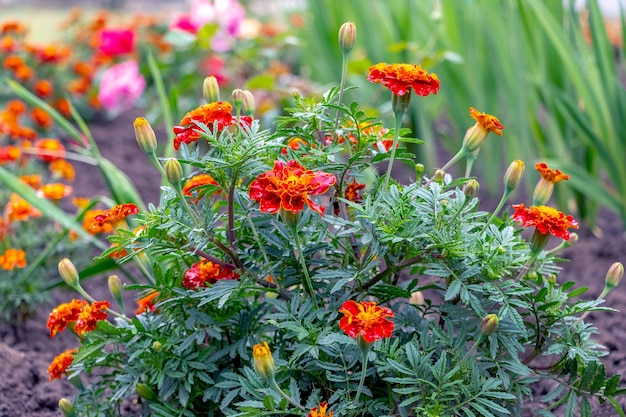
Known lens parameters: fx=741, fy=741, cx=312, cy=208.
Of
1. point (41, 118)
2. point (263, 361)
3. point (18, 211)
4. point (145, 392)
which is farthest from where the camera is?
point (41, 118)

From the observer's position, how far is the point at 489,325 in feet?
2.82

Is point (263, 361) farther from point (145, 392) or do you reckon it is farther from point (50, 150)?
point (50, 150)

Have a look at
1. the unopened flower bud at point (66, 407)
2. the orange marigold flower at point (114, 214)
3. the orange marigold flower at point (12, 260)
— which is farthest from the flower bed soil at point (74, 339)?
the orange marigold flower at point (114, 214)

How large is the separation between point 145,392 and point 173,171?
33 cm

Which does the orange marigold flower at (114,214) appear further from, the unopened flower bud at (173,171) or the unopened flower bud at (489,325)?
the unopened flower bud at (489,325)

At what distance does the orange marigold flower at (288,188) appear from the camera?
0.82m

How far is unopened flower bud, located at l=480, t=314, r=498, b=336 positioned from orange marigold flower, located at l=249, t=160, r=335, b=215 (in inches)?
9.1

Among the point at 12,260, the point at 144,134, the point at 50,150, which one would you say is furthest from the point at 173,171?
the point at 50,150

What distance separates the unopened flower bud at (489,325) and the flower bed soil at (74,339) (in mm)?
402

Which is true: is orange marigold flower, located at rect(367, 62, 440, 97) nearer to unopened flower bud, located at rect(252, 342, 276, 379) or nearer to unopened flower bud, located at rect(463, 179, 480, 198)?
unopened flower bud, located at rect(463, 179, 480, 198)

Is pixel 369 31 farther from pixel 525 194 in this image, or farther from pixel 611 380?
pixel 611 380

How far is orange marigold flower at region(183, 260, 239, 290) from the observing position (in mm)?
1030

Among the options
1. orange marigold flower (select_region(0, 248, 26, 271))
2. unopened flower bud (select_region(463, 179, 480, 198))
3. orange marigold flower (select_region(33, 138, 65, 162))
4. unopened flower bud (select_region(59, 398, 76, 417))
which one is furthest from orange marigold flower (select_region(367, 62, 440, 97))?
orange marigold flower (select_region(33, 138, 65, 162))

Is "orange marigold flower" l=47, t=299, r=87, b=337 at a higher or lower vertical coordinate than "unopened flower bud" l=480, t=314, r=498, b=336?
higher
